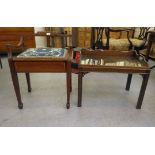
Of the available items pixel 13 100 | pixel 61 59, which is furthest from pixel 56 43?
pixel 61 59

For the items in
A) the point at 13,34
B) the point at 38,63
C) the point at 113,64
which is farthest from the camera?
the point at 13,34

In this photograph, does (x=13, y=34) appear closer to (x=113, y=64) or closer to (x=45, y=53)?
(x=45, y=53)

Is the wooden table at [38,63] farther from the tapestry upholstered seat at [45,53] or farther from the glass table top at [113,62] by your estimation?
the glass table top at [113,62]

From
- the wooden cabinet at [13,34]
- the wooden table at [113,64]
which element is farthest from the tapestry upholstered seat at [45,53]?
the wooden cabinet at [13,34]

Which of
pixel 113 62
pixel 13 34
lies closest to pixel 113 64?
pixel 113 62

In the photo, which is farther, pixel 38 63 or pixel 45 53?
pixel 45 53

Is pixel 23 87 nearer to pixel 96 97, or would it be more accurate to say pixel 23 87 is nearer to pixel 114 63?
pixel 96 97

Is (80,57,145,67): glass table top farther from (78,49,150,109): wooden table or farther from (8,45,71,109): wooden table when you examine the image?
(8,45,71,109): wooden table

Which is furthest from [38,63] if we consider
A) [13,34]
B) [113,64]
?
[13,34]

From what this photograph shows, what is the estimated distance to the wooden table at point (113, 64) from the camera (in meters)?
1.37

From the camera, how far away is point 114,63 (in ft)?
4.83

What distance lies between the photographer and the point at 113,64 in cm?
144

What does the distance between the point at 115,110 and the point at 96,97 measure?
282 millimetres

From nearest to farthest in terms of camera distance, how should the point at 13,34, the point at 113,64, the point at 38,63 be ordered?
the point at 38,63 → the point at 113,64 → the point at 13,34
